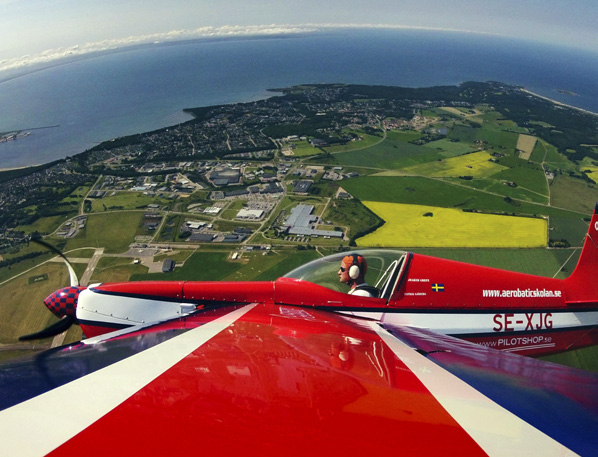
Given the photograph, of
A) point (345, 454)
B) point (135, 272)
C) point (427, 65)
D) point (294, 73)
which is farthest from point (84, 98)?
point (427, 65)

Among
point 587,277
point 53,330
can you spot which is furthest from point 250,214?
point 587,277

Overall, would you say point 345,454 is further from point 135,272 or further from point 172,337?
point 135,272

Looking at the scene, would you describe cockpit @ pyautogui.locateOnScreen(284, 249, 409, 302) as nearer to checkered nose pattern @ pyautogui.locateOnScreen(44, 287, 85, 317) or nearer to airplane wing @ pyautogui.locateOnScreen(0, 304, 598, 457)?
airplane wing @ pyautogui.locateOnScreen(0, 304, 598, 457)

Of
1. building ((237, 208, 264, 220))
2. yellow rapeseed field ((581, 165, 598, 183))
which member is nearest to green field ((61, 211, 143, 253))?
building ((237, 208, 264, 220))

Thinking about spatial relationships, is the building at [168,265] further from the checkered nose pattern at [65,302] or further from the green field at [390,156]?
the green field at [390,156]

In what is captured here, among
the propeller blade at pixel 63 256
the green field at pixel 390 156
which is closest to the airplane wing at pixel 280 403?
the propeller blade at pixel 63 256

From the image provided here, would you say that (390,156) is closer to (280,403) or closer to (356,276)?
(356,276)
